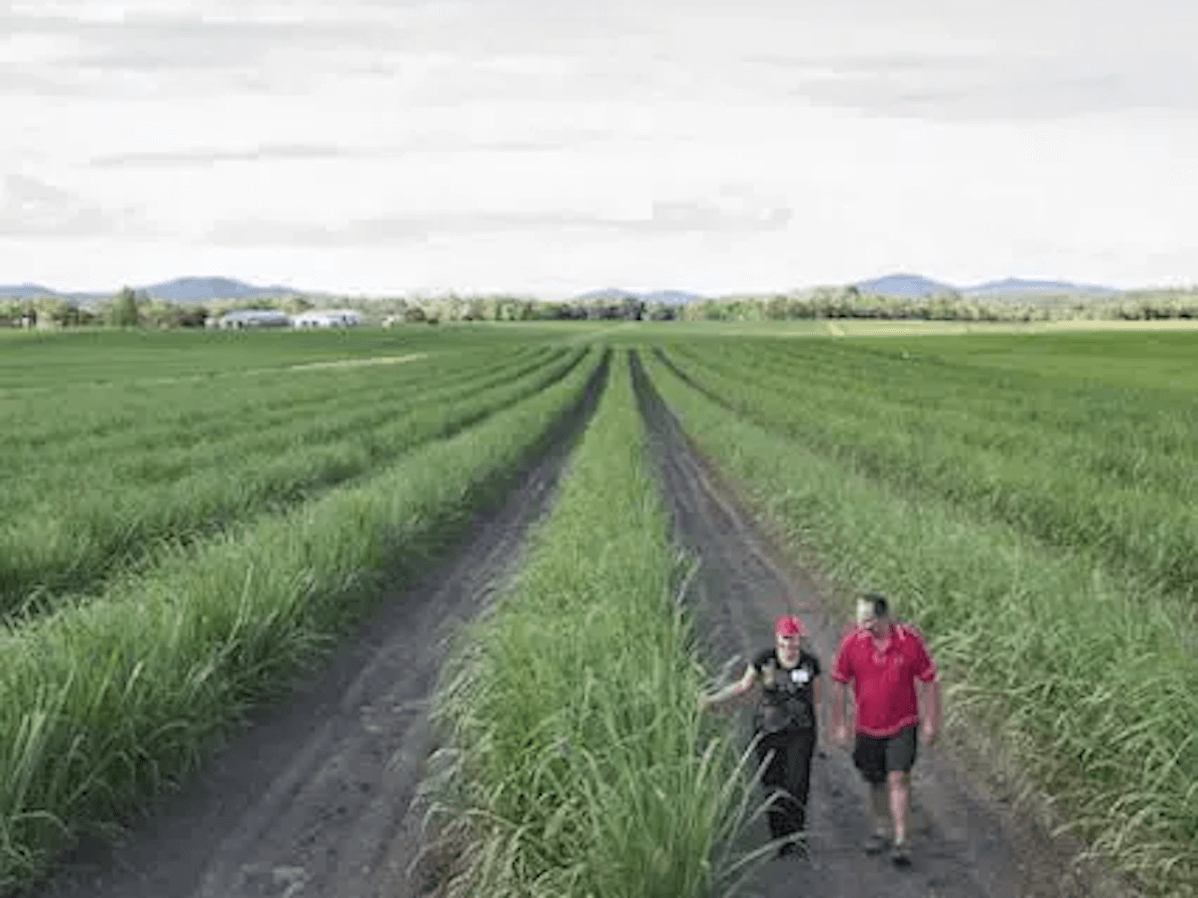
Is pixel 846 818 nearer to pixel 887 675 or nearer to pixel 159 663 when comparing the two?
pixel 887 675

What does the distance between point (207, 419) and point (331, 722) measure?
2607 centimetres

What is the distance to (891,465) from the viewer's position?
23.0 metres

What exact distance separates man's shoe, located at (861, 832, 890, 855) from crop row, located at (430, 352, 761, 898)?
76cm

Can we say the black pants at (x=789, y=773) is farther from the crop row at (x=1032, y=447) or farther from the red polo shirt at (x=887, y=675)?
the crop row at (x=1032, y=447)

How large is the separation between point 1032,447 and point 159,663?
61.3 feet

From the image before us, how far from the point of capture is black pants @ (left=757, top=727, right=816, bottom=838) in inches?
275

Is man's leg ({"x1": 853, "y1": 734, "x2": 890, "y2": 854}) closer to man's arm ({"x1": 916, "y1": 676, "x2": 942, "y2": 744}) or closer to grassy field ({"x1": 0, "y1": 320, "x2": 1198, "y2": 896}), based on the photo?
man's arm ({"x1": 916, "y1": 676, "x2": 942, "y2": 744})

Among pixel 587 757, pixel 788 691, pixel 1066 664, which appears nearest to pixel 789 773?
pixel 788 691

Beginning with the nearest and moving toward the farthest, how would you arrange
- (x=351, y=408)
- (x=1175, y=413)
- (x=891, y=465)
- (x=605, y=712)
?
(x=605, y=712)
(x=891, y=465)
(x=1175, y=413)
(x=351, y=408)

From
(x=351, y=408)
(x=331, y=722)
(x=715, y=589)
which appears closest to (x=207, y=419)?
(x=351, y=408)

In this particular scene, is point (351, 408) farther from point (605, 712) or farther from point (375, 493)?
point (605, 712)

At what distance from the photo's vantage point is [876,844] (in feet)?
23.5

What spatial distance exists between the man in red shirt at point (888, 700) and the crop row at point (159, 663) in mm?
4186

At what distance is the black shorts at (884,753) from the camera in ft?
23.3
